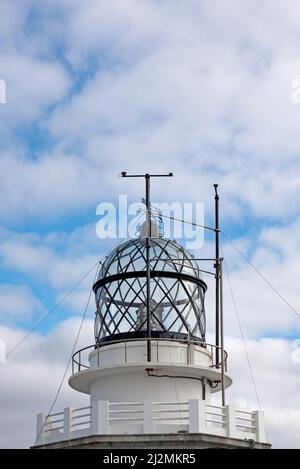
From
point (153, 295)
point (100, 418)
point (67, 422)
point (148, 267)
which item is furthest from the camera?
point (153, 295)

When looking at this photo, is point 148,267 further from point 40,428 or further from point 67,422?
point 40,428

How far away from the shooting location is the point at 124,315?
95.7ft

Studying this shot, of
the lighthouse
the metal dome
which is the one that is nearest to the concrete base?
the lighthouse

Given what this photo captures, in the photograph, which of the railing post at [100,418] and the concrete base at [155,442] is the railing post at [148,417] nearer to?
the concrete base at [155,442]

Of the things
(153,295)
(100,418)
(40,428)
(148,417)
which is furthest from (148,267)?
(40,428)

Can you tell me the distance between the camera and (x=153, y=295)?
29.0 metres

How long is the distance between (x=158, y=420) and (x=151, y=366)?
1.76 m

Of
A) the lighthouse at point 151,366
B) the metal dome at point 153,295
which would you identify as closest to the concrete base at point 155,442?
the lighthouse at point 151,366

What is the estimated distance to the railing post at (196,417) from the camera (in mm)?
25766

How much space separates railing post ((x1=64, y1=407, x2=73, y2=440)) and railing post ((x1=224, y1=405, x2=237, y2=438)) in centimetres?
431

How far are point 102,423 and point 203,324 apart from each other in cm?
531

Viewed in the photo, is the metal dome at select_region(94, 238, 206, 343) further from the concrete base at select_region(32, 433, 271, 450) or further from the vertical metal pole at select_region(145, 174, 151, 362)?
the concrete base at select_region(32, 433, 271, 450)

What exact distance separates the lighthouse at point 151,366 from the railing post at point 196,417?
0.03 meters
